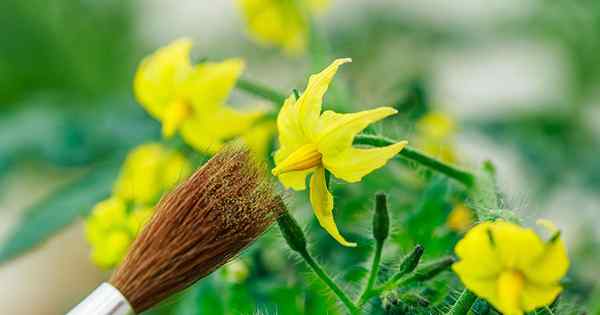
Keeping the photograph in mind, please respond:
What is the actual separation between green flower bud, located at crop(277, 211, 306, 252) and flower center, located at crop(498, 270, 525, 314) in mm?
115

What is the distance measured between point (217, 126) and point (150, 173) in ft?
0.23

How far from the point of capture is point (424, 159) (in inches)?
22.1

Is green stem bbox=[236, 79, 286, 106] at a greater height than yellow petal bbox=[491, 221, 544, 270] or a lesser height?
lesser

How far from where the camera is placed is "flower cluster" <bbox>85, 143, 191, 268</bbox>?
0.70 m

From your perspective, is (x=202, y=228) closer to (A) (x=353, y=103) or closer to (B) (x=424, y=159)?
(B) (x=424, y=159)

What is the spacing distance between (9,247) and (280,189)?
1.26ft

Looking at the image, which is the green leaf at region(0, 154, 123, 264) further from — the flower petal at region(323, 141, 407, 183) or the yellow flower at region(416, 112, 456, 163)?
the flower petal at region(323, 141, 407, 183)

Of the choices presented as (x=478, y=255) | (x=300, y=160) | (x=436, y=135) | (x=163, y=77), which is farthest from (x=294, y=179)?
(x=436, y=135)

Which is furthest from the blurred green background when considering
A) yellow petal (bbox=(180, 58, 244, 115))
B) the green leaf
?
yellow petal (bbox=(180, 58, 244, 115))

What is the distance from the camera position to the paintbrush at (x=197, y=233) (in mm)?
516

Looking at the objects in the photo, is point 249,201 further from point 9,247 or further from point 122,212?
point 9,247

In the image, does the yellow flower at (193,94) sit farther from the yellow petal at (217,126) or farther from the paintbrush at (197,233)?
the paintbrush at (197,233)

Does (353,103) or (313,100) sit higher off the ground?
(313,100)

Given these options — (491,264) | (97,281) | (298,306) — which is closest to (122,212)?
(298,306)
